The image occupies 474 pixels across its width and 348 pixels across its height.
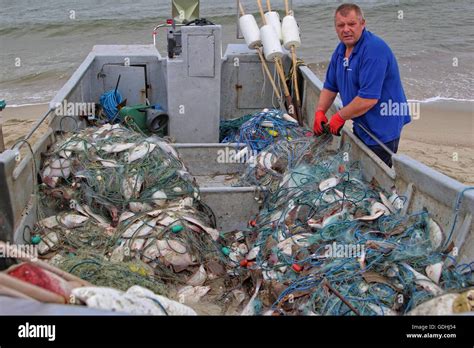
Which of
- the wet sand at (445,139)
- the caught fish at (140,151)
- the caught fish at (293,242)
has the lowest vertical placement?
the wet sand at (445,139)

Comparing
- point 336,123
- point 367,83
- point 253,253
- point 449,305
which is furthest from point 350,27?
point 449,305

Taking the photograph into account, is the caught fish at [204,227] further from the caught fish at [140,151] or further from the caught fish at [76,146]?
the caught fish at [76,146]

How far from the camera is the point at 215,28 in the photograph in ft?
21.8

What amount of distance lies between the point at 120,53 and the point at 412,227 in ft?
17.2

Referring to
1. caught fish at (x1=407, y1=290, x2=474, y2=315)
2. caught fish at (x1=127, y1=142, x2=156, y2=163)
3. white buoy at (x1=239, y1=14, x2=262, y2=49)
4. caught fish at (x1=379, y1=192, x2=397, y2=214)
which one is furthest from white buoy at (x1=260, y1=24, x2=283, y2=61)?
caught fish at (x1=407, y1=290, x2=474, y2=315)

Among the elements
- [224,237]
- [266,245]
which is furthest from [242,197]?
[266,245]

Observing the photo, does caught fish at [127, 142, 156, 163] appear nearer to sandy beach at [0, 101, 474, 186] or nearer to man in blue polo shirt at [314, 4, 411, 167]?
man in blue polo shirt at [314, 4, 411, 167]

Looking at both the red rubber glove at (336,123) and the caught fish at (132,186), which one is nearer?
the caught fish at (132,186)

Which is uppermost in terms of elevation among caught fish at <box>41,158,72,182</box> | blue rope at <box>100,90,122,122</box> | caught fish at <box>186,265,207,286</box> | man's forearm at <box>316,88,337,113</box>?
man's forearm at <box>316,88,337,113</box>

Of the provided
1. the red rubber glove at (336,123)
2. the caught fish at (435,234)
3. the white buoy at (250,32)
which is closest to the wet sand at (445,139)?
the white buoy at (250,32)

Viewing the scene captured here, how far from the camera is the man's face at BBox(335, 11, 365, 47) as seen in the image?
4.78m

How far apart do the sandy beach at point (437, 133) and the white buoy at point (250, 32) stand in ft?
13.1

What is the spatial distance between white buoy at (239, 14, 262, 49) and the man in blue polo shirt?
7.99 ft

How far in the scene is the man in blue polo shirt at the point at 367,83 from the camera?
4773mm
